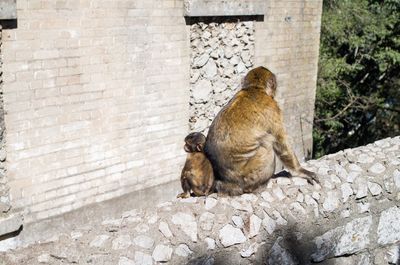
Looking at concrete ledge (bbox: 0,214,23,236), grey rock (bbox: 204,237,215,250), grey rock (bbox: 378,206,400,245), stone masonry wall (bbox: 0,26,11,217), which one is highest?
grey rock (bbox: 204,237,215,250)

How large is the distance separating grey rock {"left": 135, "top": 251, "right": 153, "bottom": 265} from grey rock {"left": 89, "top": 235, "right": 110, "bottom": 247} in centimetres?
17

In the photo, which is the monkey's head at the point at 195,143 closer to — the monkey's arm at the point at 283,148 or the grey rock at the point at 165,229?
the monkey's arm at the point at 283,148

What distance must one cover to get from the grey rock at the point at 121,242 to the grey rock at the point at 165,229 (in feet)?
0.66

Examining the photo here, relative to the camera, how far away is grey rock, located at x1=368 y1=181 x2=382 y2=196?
4297mm

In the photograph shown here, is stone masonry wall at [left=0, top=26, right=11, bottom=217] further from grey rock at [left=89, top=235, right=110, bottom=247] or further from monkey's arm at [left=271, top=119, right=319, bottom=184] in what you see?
grey rock at [left=89, top=235, right=110, bottom=247]

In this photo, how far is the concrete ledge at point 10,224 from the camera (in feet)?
22.6

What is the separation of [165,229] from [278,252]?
0.78 meters

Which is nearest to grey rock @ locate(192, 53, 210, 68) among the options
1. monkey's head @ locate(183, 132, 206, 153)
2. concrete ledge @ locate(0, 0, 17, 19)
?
concrete ledge @ locate(0, 0, 17, 19)

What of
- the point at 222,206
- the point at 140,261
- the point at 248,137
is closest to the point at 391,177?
the point at 248,137

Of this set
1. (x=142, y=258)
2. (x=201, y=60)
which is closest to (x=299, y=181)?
(x=142, y=258)

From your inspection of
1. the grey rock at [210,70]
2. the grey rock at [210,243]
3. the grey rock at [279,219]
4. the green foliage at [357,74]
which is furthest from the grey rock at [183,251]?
the green foliage at [357,74]

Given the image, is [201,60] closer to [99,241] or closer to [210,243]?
[210,243]

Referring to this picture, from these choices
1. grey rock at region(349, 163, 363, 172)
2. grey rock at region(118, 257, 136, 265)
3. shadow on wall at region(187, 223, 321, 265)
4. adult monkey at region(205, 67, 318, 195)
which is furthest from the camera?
grey rock at region(349, 163, 363, 172)

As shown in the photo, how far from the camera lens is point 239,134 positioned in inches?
170
